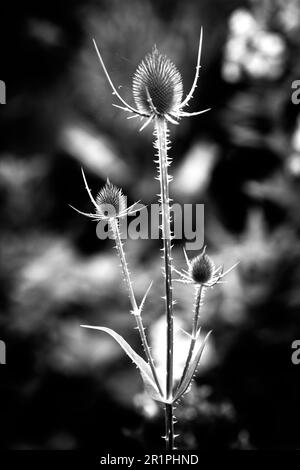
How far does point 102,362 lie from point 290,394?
2.63 feet

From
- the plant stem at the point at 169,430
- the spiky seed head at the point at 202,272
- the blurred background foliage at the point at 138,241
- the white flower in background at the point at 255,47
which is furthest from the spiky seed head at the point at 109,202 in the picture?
the white flower in background at the point at 255,47

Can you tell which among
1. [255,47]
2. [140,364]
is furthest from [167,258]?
[255,47]

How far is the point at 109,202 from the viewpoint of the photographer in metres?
0.54

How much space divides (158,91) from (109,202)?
140mm

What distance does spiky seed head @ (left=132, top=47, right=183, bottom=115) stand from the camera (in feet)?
1.77

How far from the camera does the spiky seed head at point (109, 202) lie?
54 cm

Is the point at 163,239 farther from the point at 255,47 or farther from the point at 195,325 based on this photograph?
the point at 255,47

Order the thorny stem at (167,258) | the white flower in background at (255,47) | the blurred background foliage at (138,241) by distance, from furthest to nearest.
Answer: the white flower in background at (255,47)
the blurred background foliage at (138,241)
the thorny stem at (167,258)

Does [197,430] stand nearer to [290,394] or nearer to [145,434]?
[145,434]

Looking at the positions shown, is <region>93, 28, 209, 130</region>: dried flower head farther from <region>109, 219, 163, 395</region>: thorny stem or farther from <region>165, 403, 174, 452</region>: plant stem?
<region>165, 403, 174, 452</region>: plant stem

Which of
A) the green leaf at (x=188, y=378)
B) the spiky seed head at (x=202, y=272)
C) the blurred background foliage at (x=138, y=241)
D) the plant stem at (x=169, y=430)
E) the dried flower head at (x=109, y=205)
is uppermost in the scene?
the blurred background foliage at (x=138, y=241)

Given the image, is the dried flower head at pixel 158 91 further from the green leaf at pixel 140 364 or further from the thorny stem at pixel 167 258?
the green leaf at pixel 140 364

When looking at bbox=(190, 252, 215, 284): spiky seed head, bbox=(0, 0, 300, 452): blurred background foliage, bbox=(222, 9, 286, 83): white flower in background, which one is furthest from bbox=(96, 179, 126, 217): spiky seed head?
bbox=(222, 9, 286, 83): white flower in background

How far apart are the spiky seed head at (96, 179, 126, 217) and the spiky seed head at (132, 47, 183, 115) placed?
10 cm
